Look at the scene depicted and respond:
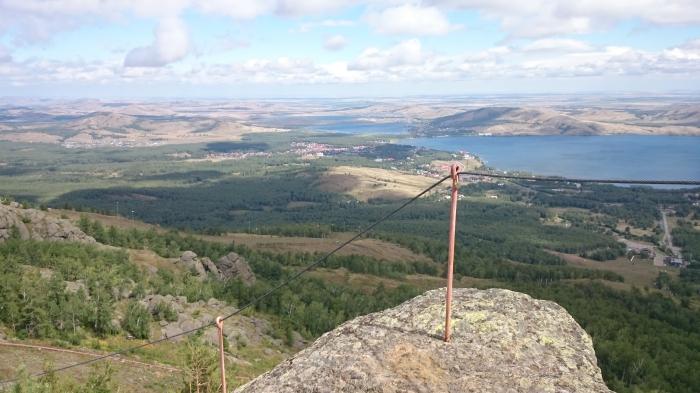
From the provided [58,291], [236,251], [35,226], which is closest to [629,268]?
[236,251]

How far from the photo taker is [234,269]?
105m

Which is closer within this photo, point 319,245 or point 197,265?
point 197,265

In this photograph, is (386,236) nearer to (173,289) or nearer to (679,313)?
(679,313)

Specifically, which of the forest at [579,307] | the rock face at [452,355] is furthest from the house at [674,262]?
the rock face at [452,355]

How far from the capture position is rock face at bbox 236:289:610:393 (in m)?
11.0

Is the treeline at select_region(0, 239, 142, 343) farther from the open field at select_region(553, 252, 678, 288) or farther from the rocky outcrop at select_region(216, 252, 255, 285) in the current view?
the open field at select_region(553, 252, 678, 288)

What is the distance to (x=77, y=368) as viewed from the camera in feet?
130

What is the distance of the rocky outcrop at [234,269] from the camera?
103 metres

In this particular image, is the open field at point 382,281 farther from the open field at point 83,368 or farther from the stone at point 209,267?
the open field at point 83,368

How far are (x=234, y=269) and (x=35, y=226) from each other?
3691 cm

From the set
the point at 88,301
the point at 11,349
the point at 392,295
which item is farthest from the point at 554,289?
the point at 11,349

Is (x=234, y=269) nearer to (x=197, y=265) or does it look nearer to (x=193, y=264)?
(x=197, y=265)

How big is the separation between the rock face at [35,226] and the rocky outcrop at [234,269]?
25.2m

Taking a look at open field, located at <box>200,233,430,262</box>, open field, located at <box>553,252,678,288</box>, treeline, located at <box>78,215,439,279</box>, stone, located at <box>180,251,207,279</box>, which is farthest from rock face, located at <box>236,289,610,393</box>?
open field, located at <box>553,252,678,288</box>
